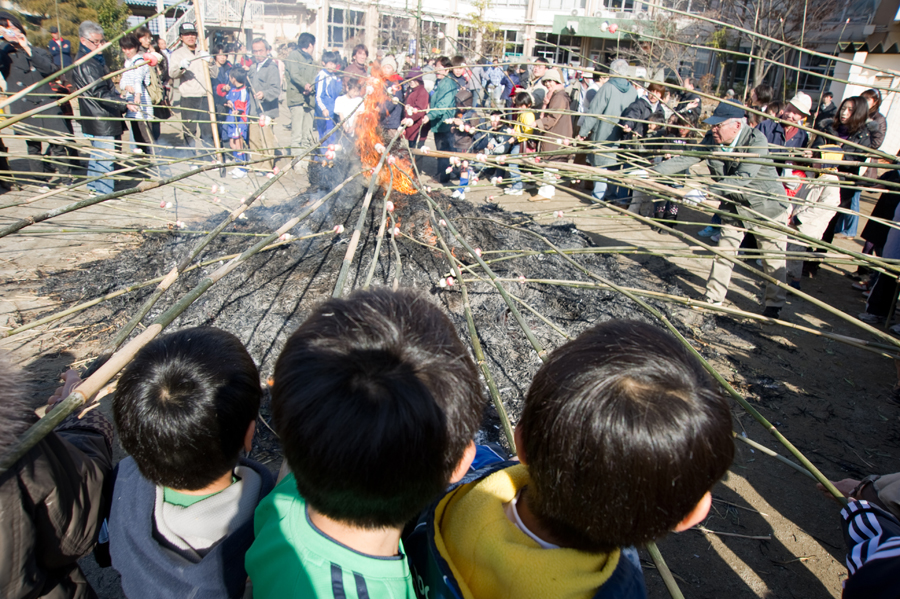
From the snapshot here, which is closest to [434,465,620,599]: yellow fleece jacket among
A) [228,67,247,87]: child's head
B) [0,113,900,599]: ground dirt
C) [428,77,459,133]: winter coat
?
[0,113,900,599]: ground dirt

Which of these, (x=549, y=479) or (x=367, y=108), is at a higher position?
(x=367, y=108)

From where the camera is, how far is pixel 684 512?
33.7 inches

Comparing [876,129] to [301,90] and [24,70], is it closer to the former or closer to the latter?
[301,90]

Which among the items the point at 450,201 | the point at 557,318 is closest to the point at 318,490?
the point at 557,318

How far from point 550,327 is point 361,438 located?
2.79m

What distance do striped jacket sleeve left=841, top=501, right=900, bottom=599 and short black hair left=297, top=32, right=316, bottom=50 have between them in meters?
9.33

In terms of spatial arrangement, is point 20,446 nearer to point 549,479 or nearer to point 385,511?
point 385,511

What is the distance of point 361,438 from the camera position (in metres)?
0.80

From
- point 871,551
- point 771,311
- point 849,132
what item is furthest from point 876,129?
point 871,551

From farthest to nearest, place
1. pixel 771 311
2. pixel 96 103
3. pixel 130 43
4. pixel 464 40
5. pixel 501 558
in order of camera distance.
Result: pixel 464 40, pixel 130 43, pixel 96 103, pixel 771 311, pixel 501 558

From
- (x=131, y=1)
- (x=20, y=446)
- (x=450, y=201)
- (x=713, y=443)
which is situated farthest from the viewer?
(x=131, y=1)

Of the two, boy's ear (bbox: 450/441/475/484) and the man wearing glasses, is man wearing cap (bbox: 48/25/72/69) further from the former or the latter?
boy's ear (bbox: 450/441/475/484)

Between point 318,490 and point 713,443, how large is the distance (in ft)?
2.26

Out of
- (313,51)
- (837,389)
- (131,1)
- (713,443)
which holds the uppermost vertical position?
(131,1)
